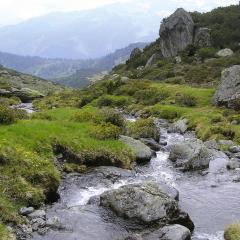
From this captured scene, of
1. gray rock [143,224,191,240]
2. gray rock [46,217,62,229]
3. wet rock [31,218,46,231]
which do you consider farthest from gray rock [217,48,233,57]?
wet rock [31,218,46,231]

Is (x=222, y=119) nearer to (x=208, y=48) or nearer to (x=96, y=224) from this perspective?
(x=96, y=224)

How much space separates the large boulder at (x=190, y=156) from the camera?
33.6 meters

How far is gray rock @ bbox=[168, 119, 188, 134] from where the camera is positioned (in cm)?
5100

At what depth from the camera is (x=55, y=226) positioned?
21156mm

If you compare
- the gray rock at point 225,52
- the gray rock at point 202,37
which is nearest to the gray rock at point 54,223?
the gray rock at point 225,52

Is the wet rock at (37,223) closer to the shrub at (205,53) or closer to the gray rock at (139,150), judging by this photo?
the gray rock at (139,150)

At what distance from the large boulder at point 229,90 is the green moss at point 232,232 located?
39.3 m

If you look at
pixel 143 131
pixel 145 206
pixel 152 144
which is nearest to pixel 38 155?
pixel 145 206

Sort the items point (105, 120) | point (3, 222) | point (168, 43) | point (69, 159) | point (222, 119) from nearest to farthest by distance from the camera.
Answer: point (3, 222) → point (69, 159) → point (105, 120) → point (222, 119) → point (168, 43)

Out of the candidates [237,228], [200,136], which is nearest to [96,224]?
[237,228]

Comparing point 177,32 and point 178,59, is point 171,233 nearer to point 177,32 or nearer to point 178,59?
point 178,59

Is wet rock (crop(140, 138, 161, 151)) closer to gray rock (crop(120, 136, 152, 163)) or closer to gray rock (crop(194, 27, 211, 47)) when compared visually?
gray rock (crop(120, 136, 152, 163))

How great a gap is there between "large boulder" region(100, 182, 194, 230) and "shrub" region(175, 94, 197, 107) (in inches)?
1730

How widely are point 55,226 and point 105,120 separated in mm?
20106
